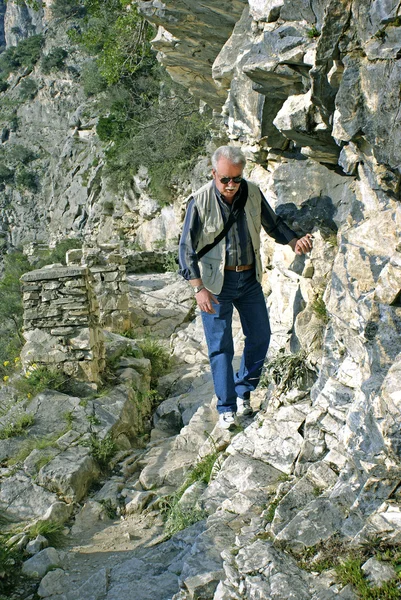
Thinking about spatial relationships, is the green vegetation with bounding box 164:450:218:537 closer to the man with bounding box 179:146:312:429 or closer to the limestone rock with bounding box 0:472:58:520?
the man with bounding box 179:146:312:429

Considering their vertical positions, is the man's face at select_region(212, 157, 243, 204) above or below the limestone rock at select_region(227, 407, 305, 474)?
above

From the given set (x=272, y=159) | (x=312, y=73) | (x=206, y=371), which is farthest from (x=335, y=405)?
(x=206, y=371)

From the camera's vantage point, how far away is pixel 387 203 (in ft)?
12.0

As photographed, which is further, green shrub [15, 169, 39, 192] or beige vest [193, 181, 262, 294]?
green shrub [15, 169, 39, 192]

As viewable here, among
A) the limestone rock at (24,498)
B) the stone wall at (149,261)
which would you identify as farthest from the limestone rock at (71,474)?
Result: the stone wall at (149,261)

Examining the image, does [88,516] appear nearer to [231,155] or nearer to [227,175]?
[227,175]

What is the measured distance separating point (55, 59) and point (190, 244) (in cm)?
4065

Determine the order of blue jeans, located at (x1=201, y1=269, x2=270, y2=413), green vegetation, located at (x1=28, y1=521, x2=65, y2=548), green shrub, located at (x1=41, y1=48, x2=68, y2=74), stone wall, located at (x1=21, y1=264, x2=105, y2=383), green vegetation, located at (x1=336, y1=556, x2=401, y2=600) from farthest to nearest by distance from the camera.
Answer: green shrub, located at (x1=41, y1=48, x2=68, y2=74)
stone wall, located at (x1=21, y1=264, x2=105, y2=383)
blue jeans, located at (x1=201, y1=269, x2=270, y2=413)
green vegetation, located at (x1=28, y1=521, x2=65, y2=548)
green vegetation, located at (x1=336, y1=556, x2=401, y2=600)

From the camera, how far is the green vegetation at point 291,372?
4465 millimetres

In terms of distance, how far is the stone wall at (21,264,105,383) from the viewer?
22.5 ft

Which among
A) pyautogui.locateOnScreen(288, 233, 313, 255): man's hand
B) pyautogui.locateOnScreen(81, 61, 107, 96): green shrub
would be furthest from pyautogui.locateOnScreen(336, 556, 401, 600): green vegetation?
pyautogui.locateOnScreen(81, 61, 107, 96): green shrub

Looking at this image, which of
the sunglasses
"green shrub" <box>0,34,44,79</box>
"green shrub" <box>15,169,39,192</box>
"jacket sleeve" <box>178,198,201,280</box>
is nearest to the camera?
the sunglasses

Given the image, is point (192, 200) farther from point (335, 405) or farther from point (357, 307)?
point (335, 405)

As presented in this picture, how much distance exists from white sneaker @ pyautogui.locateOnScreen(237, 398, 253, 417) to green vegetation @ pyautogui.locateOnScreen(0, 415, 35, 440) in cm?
254
